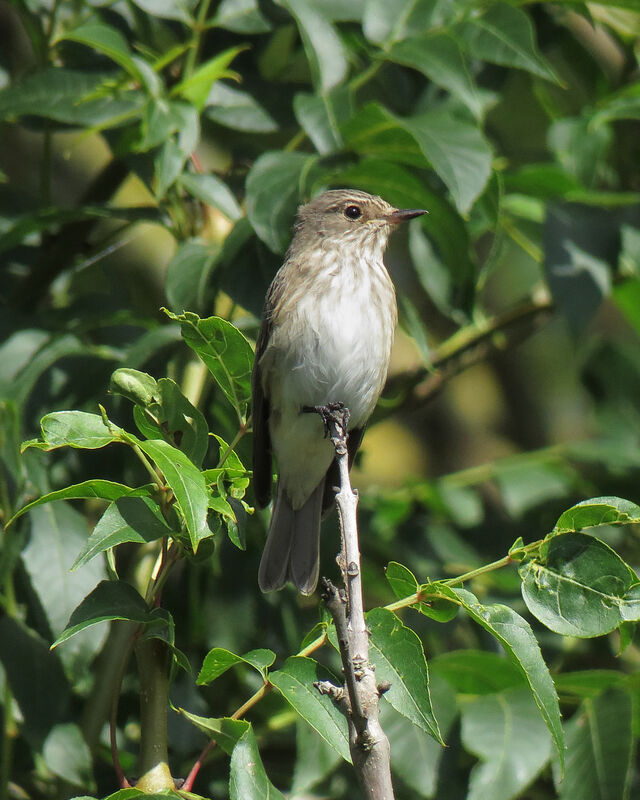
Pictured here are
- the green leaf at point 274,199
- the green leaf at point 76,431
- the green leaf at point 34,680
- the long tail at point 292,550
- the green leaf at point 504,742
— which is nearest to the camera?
the green leaf at point 76,431

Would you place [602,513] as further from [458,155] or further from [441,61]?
[441,61]

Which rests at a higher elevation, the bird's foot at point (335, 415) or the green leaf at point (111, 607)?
the green leaf at point (111, 607)

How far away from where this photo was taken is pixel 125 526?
202 cm

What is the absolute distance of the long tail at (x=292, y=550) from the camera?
3.44 meters

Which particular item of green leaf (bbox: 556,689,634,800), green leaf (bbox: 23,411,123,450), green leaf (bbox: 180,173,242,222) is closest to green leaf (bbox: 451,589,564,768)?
green leaf (bbox: 23,411,123,450)

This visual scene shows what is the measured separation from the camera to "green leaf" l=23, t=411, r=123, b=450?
203cm

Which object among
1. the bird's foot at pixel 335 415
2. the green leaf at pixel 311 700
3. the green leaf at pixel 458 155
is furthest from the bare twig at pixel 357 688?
the green leaf at pixel 458 155

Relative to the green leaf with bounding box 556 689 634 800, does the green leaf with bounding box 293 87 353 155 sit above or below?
above

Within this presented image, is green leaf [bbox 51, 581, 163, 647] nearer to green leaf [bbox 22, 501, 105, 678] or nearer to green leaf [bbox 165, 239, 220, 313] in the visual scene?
green leaf [bbox 22, 501, 105, 678]

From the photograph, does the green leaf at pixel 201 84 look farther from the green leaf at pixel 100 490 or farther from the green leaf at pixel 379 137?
the green leaf at pixel 100 490

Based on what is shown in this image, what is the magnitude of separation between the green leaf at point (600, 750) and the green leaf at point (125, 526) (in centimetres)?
137

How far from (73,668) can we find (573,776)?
134 cm

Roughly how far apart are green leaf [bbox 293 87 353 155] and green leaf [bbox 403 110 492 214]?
24 cm

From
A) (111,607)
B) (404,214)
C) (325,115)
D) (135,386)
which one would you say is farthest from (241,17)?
(111,607)
